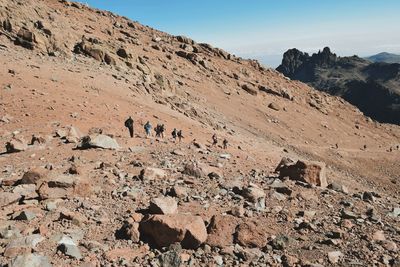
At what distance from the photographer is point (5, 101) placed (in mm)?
25516

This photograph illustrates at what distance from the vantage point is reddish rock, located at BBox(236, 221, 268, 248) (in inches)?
407

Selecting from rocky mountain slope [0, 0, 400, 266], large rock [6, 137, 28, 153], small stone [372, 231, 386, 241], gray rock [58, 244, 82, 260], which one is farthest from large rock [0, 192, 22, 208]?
small stone [372, 231, 386, 241]

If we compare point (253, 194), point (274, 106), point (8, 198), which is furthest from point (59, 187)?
point (274, 106)

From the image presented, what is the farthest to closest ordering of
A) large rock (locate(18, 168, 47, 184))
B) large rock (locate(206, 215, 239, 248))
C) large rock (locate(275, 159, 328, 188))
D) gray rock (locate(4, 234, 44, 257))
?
large rock (locate(275, 159, 328, 188))
large rock (locate(18, 168, 47, 184))
large rock (locate(206, 215, 239, 248))
gray rock (locate(4, 234, 44, 257))

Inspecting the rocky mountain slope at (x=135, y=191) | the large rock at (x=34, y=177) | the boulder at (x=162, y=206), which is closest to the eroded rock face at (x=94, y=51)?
the rocky mountain slope at (x=135, y=191)

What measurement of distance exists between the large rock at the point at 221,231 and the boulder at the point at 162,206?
112 centimetres

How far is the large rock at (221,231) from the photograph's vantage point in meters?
10.2

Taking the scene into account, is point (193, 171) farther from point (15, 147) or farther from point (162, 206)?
point (15, 147)

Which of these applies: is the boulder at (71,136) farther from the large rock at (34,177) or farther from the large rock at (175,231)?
the large rock at (175,231)

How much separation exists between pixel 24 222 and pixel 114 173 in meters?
4.30

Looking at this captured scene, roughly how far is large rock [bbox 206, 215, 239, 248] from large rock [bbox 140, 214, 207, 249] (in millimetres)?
258

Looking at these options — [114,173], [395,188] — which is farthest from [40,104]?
[395,188]

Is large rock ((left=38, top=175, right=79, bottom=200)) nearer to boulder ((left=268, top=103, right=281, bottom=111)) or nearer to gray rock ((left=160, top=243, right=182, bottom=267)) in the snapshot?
gray rock ((left=160, top=243, right=182, bottom=267))

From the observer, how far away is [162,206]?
36.2 ft
